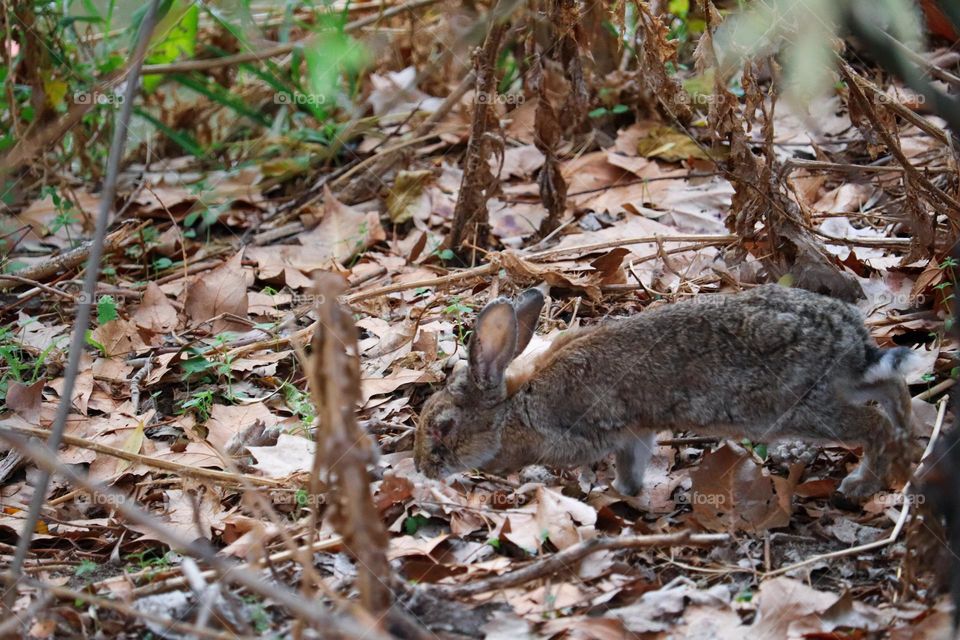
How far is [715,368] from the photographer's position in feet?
18.0

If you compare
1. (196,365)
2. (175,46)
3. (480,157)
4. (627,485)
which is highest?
(175,46)

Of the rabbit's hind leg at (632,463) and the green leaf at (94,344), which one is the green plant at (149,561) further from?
the rabbit's hind leg at (632,463)

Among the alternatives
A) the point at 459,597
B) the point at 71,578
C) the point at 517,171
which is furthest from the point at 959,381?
the point at 517,171

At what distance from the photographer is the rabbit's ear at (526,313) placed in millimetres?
5883

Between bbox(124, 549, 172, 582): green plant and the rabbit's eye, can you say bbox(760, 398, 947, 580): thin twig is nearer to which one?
the rabbit's eye

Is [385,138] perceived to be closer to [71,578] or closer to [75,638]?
[71,578]

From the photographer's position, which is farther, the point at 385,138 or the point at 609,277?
the point at 385,138

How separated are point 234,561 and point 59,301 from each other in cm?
361

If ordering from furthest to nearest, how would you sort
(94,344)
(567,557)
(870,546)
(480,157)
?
(480,157), (94,344), (870,546), (567,557)

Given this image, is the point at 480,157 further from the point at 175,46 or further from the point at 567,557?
the point at 175,46

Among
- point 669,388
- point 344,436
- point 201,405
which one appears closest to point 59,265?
point 201,405

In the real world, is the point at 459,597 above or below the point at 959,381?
below

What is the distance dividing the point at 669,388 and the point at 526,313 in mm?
896

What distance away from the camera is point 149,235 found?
853cm
